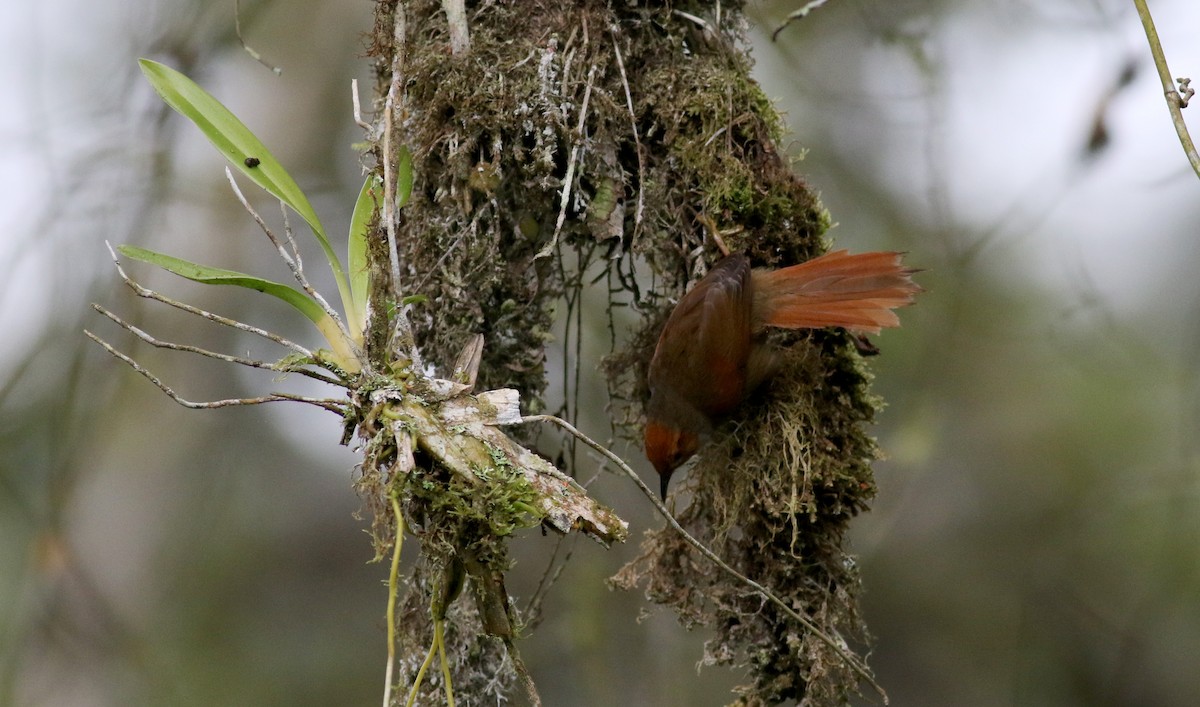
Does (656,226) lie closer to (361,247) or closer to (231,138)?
(361,247)

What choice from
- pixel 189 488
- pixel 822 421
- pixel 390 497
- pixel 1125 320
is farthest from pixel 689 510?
pixel 189 488

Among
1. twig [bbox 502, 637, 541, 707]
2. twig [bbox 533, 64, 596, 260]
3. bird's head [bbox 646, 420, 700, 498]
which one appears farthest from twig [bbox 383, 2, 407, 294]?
bird's head [bbox 646, 420, 700, 498]

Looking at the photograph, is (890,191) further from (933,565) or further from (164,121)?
(164,121)

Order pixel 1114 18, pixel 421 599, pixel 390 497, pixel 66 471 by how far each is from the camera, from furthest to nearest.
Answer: pixel 66 471 → pixel 1114 18 → pixel 421 599 → pixel 390 497

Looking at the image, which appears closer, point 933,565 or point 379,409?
point 379,409

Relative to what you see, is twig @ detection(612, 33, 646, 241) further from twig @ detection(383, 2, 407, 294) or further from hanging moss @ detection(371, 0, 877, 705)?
twig @ detection(383, 2, 407, 294)

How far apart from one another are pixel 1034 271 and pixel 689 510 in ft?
8.03

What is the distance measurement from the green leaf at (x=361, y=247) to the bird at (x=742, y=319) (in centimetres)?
75

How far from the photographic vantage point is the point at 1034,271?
3826 mm

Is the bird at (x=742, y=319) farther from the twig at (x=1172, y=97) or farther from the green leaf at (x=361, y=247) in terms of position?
the green leaf at (x=361, y=247)

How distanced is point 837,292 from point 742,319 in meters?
A: 0.23

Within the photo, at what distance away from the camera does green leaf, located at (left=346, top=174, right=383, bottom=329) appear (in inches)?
A: 70.3

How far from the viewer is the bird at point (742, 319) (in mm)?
2037

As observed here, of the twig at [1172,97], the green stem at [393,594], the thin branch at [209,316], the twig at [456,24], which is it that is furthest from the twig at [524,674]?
the twig at [1172,97]
